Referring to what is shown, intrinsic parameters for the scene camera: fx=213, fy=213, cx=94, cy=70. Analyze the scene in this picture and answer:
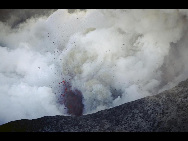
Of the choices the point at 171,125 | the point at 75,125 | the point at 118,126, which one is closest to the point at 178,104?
the point at 171,125

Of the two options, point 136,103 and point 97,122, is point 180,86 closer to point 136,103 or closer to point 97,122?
point 136,103
